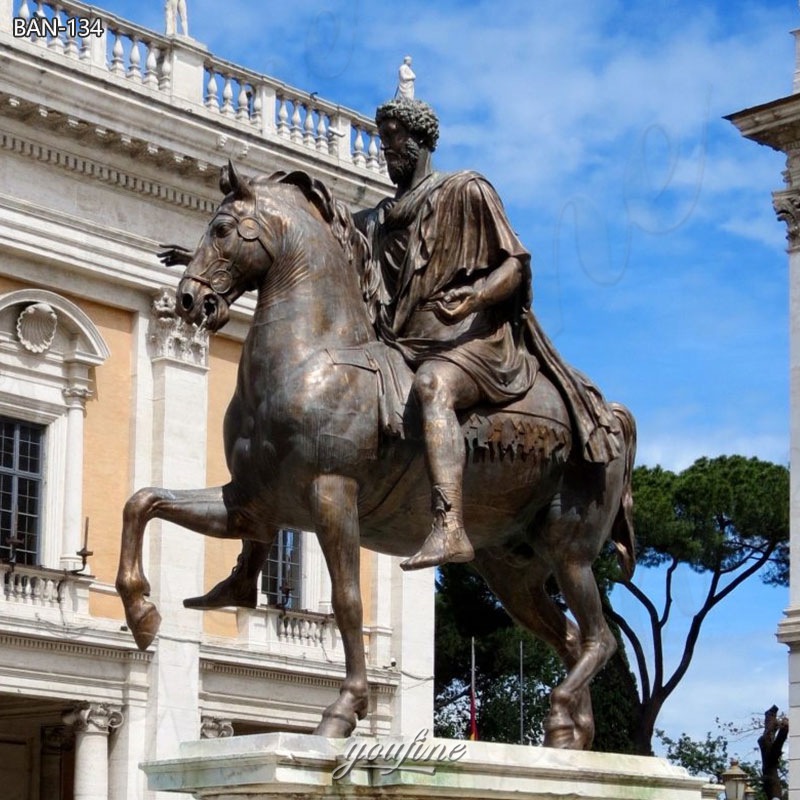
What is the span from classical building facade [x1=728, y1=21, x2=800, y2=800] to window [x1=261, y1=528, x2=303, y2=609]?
6500 mm

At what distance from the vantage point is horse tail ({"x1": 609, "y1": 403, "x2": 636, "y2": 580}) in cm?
794

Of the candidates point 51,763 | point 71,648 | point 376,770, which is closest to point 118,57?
point 71,648

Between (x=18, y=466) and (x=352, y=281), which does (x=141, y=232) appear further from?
(x=352, y=281)

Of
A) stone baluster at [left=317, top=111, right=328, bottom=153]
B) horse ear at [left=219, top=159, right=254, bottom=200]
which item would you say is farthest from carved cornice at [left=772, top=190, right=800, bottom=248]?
horse ear at [left=219, top=159, right=254, bottom=200]

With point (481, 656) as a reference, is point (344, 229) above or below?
below

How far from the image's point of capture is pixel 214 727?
24.6 meters

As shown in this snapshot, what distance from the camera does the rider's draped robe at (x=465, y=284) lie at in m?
→ 7.38

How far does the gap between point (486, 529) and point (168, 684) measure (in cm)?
1703

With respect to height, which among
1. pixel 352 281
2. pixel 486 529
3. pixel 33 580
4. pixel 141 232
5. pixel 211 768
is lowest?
pixel 211 768

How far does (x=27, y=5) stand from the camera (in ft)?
75.3

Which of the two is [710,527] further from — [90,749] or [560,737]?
[560,737]

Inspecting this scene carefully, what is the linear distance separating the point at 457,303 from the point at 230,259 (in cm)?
83

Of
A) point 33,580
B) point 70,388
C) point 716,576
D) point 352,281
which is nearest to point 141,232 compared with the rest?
point 70,388

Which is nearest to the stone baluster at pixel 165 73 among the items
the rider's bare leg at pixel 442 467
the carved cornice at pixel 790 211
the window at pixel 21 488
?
the window at pixel 21 488
